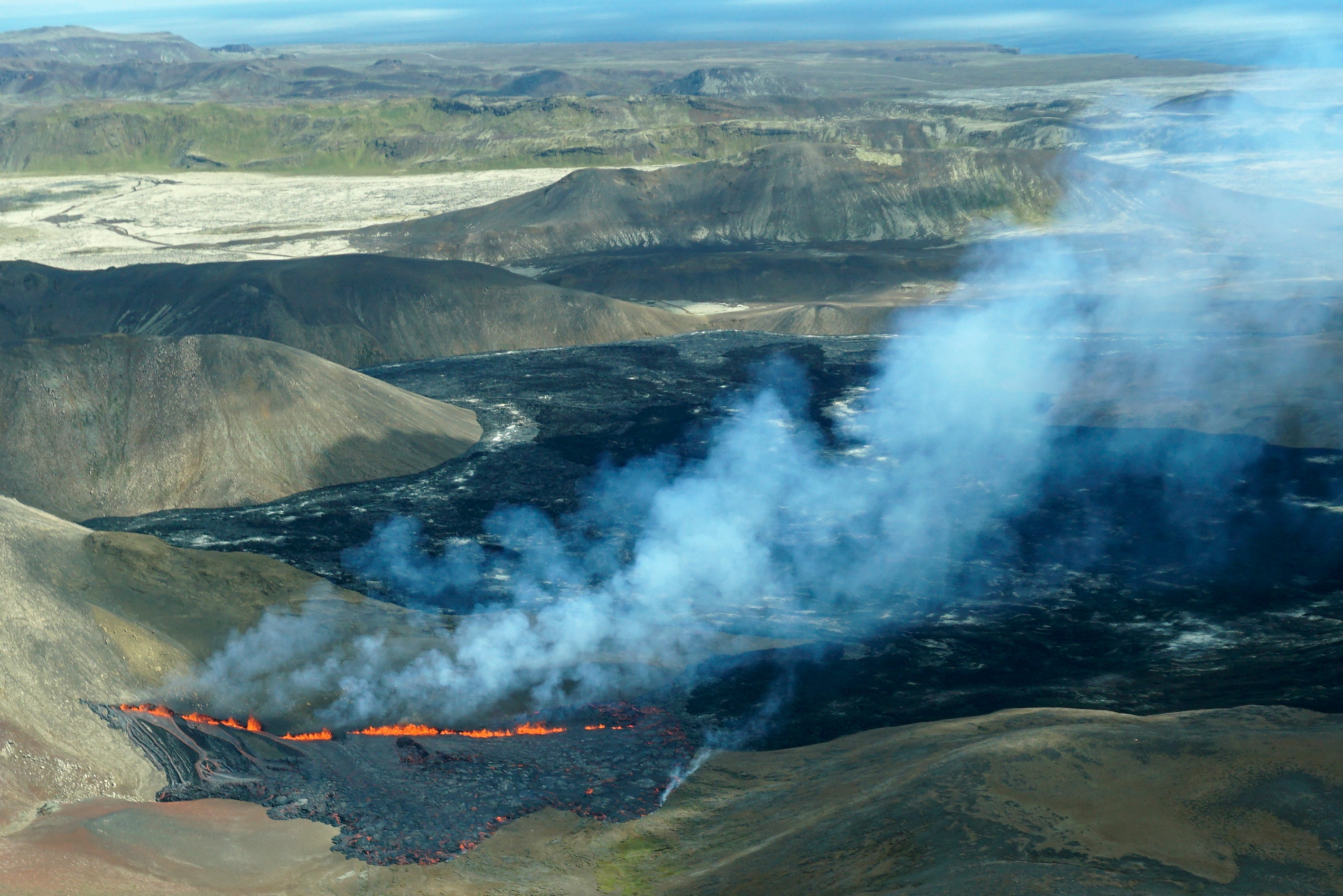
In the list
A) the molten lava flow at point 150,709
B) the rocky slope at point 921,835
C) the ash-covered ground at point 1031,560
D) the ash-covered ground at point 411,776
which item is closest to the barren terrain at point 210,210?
the ash-covered ground at point 1031,560

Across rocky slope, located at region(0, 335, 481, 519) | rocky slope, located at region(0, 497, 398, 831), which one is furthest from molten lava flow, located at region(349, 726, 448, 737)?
rocky slope, located at region(0, 335, 481, 519)

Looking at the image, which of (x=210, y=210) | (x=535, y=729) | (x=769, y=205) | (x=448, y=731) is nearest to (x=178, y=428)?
(x=448, y=731)

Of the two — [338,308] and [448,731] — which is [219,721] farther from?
[338,308]

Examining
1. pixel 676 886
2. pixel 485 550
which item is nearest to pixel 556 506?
pixel 485 550

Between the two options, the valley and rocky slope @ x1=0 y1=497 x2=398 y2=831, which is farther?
rocky slope @ x1=0 y1=497 x2=398 y2=831

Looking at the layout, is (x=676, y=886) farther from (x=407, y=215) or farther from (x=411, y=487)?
(x=407, y=215)

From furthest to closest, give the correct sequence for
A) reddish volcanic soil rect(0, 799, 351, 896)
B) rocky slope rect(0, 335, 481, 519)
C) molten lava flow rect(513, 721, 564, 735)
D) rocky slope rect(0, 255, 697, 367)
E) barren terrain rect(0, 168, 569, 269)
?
barren terrain rect(0, 168, 569, 269), rocky slope rect(0, 255, 697, 367), rocky slope rect(0, 335, 481, 519), molten lava flow rect(513, 721, 564, 735), reddish volcanic soil rect(0, 799, 351, 896)

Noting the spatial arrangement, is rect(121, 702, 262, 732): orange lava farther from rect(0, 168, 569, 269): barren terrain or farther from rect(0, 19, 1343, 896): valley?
rect(0, 168, 569, 269): barren terrain
